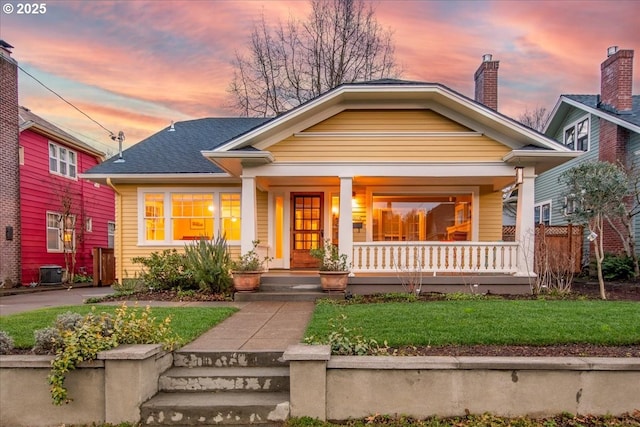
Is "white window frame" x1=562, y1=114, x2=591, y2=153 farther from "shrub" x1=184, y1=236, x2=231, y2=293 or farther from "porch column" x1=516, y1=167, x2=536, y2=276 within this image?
"shrub" x1=184, y1=236, x2=231, y2=293

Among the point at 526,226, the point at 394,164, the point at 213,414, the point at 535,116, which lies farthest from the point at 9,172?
the point at 535,116

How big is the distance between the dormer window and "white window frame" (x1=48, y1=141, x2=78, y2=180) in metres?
20.8

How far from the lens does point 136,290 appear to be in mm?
8555

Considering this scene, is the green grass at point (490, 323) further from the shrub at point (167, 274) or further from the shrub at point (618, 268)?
the shrub at point (618, 268)

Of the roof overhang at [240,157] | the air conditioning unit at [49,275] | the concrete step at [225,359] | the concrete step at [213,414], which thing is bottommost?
the air conditioning unit at [49,275]

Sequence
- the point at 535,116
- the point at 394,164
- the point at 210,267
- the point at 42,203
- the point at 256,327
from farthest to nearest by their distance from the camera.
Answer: the point at 535,116
the point at 42,203
the point at 394,164
the point at 210,267
the point at 256,327

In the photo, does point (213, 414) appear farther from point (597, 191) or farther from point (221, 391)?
point (597, 191)

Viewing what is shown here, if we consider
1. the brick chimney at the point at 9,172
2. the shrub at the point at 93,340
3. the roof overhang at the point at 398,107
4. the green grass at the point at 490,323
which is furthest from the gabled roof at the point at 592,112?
the brick chimney at the point at 9,172

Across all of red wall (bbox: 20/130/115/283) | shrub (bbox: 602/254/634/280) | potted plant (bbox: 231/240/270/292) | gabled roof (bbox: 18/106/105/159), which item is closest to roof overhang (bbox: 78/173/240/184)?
potted plant (bbox: 231/240/270/292)

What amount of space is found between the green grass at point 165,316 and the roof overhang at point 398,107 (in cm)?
351

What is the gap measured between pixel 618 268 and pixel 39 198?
66.0ft

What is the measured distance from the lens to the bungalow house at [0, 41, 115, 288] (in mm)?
13000

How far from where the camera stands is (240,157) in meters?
8.21

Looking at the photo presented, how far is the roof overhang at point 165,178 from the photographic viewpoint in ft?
35.3
